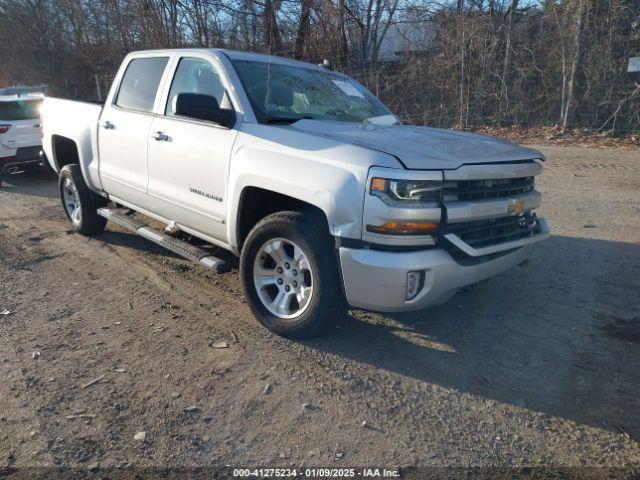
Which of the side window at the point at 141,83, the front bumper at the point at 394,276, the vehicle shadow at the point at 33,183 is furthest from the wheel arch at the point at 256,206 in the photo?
the vehicle shadow at the point at 33,183

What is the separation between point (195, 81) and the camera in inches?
189

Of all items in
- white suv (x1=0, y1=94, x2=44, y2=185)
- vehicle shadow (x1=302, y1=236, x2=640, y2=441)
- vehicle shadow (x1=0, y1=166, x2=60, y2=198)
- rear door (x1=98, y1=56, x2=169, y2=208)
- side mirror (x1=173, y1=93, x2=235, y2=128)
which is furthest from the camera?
white suv (x1=0, y1=94, x2=44, y2=185)

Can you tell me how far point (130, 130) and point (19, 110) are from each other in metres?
6.28

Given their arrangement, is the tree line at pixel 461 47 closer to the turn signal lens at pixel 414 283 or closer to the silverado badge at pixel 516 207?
the silverado badge at pixel 516 207

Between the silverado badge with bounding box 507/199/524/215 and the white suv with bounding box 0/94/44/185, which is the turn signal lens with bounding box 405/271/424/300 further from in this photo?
the white suv with bounding box 0/94/44/185

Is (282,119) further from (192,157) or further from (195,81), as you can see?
(195,81)

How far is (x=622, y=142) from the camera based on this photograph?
38.5ft

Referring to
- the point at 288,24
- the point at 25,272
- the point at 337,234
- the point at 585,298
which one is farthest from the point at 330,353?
the point at 288,24

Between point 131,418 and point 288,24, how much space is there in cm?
1487

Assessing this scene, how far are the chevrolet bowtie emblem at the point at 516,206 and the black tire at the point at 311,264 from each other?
124cm

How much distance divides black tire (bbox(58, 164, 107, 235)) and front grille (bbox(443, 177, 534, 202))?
14.8 feet

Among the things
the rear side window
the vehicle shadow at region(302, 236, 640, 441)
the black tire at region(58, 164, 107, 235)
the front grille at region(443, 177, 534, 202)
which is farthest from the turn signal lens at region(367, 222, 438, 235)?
the rear side window

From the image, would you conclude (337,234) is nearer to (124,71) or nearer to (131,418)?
(131,418)

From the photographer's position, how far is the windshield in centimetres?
441
